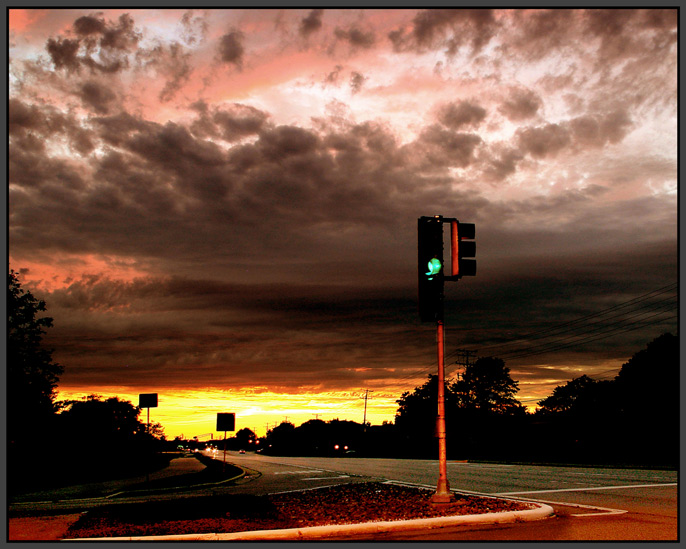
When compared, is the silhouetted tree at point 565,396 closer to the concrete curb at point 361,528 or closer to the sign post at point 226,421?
the sign post at point 226,421

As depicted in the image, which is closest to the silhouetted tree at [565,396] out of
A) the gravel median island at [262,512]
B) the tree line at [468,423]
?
the tree line at [468,423]

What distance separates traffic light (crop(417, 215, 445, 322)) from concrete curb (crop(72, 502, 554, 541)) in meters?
3.43

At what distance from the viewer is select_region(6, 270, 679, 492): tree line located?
81.6 ft

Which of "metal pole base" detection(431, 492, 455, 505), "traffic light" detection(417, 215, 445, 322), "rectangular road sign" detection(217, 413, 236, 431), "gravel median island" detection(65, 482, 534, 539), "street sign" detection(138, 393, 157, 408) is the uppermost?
"traffic light" detection(417, 215, 445, 322)

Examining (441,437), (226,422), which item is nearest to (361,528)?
(441,437)

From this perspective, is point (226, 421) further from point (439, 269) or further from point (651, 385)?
point (651, 385)

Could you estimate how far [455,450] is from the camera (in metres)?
75.4

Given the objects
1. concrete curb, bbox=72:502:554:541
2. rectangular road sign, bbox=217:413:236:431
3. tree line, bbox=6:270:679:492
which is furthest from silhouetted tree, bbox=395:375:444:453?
concrete curb, bbox=72:502:554:541

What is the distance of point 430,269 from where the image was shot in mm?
11141

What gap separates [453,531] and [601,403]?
281ft

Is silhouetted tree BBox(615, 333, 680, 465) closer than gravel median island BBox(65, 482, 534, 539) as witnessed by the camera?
No

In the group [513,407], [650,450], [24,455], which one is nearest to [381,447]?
[513,407]

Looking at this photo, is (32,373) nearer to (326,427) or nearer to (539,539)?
(539,539)

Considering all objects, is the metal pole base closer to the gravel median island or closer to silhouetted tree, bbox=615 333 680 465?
the gravel median island
